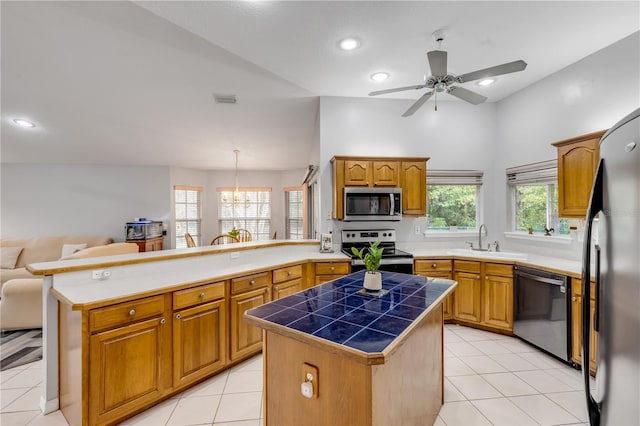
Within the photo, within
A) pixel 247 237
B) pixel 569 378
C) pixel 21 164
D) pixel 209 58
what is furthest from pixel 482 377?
pixel 21 164

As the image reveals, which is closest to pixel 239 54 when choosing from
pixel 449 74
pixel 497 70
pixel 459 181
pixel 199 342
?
pixel 449 74

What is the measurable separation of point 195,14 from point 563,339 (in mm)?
4243

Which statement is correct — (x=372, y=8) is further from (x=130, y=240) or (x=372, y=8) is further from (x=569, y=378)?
(x=130, y=240)

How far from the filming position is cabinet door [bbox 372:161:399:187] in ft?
11.9

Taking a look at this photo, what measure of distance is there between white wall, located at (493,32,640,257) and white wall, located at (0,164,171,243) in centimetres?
657

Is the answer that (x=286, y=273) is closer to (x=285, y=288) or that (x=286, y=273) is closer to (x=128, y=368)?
(x=285, y=288)

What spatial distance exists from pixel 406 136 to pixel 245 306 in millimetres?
3122

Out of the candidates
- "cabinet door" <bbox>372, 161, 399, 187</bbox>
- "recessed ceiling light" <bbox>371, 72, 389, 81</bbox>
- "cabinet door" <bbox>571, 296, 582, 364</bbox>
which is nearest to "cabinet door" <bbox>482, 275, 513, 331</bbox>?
"cabinet door" <bbox>571, 296, 582, 364</bbox>

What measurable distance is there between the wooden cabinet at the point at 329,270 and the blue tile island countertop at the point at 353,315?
1.29m

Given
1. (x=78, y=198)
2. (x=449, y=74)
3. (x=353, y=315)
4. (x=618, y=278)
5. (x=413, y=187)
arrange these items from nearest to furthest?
1. (x=618, y=278)
2. (x=353, y=315)
3. (x=449, y=74)
4. (x=413, y=187)
5. (x=78, y=198)

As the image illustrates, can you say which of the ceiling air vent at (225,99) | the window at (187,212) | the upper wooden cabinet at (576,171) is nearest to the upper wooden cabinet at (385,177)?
the upper wooden cabinet at (576,171)

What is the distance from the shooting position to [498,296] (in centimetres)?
313

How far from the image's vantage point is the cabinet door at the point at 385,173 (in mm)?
3629

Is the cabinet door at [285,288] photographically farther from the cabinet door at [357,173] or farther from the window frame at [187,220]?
the window frame at [187,220]
